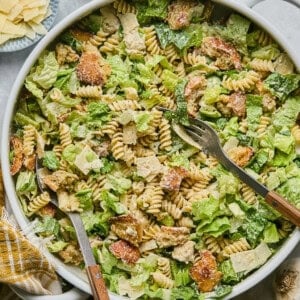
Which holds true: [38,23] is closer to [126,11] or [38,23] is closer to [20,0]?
[20,0]

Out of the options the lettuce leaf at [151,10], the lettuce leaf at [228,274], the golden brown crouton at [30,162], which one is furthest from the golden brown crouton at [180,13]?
the lettuce leaf at [228,274]

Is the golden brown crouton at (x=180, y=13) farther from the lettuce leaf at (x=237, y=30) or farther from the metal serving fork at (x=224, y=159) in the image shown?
the metal serving fork at (x=224, y=159)

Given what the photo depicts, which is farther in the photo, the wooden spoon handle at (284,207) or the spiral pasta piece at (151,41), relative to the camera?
the spiral pasta piece at (151,41)

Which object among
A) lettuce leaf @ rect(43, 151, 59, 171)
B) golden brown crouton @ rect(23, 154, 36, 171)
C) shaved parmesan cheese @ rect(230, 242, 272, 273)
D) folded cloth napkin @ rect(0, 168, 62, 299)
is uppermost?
shaved parmesan cheese @ rect(230, 242, 272, 273)

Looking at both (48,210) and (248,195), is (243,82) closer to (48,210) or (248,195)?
(248,195)

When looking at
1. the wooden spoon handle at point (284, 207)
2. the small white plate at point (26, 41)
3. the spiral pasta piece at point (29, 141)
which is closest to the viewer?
the wooden spoon handle at point (284, 207)

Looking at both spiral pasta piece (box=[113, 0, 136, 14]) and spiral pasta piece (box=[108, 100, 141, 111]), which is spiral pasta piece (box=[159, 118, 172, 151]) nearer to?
spiral pasta piece (box=[108, 100, 141, 111])

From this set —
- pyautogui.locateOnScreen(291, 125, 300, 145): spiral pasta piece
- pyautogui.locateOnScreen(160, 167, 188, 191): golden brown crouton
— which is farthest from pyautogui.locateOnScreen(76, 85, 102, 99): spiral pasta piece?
pyautogui.locateOnScreen(291, 125, 300, 145): spiral pasta piece

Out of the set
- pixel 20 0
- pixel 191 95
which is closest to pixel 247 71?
pixel 191 95
